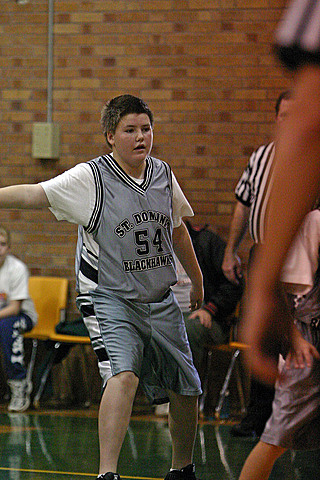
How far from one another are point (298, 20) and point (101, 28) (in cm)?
604

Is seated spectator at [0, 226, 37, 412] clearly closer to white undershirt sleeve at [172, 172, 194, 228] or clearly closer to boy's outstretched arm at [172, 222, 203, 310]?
boy's outstretched arm at [172, 222, 203, 310]

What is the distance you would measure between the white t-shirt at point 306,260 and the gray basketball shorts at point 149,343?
813 mm

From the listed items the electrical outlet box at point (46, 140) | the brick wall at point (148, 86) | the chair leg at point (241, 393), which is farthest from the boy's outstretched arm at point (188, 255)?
the electrical outlet box at point (46, 140)

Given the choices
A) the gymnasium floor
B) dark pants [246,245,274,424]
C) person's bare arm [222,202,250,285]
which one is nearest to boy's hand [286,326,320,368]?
the gymnasium floor

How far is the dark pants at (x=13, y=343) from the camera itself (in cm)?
591

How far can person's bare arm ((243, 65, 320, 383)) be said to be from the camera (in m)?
0.60

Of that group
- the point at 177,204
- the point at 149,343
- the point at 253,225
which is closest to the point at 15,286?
the point at 253,225

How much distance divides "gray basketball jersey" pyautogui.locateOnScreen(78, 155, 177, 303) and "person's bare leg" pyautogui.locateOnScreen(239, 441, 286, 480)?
899 millimetres

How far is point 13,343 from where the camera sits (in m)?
5.94

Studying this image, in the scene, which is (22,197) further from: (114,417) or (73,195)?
(114,417)

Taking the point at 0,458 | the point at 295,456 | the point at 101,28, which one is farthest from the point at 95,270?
the point at 101,28

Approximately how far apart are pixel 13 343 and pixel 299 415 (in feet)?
12.1

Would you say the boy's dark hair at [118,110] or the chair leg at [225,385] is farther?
the chair leg at [225,385]

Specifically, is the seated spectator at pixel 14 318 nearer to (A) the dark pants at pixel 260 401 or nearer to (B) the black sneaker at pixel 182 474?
(A) the dark pants at pixel 260 401
